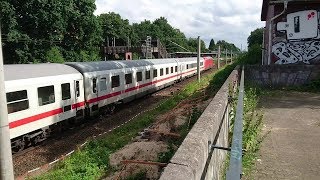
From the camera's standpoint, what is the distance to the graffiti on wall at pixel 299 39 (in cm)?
1830

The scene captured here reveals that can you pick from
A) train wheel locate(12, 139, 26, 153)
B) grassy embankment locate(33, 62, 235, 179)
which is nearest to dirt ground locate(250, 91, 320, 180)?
grassy embankment locate(33, 62, 235, 179)

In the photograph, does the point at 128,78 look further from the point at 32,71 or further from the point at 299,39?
the point at 299,39

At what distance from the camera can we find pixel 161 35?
119938 mm

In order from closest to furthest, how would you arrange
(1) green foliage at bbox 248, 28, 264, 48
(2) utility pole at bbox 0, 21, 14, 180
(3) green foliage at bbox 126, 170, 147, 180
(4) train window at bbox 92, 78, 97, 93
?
(2) utility pole at bbox 0, 21, 14, 180, (3) green foliage at bbox 126, 170, 147, 180, (4) train window at bbox 92, 78, 97, 93, (1) green foliage at bbox 248, 28, 264, 48

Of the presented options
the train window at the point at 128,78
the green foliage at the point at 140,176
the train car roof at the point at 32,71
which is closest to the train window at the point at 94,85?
the train car roof at the point at 32,71

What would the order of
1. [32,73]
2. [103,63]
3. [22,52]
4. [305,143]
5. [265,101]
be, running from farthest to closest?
[22,52]
[103,63]
[265,101]
[32,73]
[305,143]

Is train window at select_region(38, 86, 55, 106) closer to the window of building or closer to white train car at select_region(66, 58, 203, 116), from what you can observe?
white train car at select_region(66, 58, 203, 116)

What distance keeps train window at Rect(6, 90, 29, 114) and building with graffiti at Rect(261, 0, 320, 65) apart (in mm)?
12697

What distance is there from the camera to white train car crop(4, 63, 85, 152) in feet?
35.2

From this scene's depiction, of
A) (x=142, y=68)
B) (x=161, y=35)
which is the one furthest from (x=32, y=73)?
(x=161, y=35)

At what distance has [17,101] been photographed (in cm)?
1081

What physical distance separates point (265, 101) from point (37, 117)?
800cm

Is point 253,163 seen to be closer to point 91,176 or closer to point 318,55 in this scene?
point 91,176

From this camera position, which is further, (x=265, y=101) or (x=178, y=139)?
(x=265, y=101)
